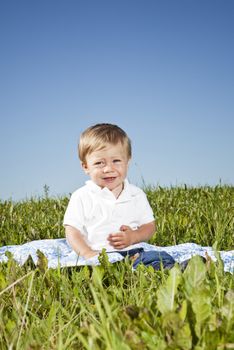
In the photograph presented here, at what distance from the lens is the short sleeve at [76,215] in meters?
4.41

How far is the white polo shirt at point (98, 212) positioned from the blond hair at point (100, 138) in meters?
0.29

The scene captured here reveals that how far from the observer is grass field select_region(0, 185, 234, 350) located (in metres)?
1.67

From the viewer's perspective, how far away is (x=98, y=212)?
452 centimetres

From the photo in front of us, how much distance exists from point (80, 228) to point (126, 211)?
0.41 metres

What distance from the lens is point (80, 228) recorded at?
444 cm

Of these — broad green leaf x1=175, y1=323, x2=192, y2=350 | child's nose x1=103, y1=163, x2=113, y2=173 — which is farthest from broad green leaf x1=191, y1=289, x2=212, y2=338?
child's nose x1=103, y1=163, x2=113, y2=173

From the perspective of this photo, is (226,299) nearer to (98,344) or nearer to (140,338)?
(140,338)

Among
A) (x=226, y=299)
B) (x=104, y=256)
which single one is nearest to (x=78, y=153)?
(x=104, y=256)

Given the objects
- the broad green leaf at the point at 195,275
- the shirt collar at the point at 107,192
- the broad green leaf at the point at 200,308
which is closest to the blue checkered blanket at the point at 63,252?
the shirt collar at the point at 107,192

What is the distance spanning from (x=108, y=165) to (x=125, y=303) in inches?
71.4

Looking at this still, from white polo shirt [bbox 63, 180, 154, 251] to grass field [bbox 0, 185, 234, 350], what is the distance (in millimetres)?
803

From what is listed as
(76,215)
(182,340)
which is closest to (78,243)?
(76,215)

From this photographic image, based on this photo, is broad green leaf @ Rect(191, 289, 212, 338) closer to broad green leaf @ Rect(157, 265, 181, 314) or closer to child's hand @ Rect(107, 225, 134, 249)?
broad green leaf @ Rect(157, 265, 181, 314)

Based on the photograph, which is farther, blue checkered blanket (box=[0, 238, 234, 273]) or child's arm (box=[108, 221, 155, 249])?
blue checkered blanket (box=[0, 238, 234, 273])
